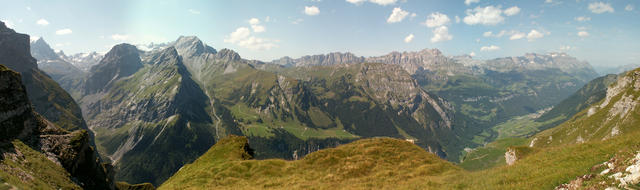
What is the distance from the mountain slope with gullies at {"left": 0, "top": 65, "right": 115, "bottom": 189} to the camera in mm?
25109

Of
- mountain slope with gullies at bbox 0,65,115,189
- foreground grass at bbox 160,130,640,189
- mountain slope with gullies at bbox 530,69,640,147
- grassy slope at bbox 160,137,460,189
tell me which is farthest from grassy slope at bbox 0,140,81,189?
mountain slope with gullies at bbox 530,69,640,147

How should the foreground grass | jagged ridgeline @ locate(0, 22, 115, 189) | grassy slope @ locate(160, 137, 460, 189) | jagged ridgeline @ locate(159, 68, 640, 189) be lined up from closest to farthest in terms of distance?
jagged ridgeline @ locate(159, 68, 640, 189), the foreground grass, jagged ridgeline @ locate(0, 22, 115, 189), grassy slope @ locate(160, 137, 460, 189)

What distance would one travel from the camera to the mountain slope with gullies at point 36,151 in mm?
25109

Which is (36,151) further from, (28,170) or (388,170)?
(388,170)

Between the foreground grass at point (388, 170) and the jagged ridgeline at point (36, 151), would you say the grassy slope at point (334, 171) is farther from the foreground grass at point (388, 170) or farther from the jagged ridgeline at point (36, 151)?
the jagged ridgeline at point (36, 151)

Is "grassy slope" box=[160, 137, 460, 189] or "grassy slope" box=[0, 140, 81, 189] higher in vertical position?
"grassy slope" box=[0, 140, 81, 189]

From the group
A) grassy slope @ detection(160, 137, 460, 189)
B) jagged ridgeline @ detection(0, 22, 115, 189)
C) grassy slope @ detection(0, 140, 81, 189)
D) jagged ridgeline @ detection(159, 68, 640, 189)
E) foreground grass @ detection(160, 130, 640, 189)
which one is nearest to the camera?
jagged ridgeline @ detection(159, 68, 640, 189)

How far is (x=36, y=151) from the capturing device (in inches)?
1244

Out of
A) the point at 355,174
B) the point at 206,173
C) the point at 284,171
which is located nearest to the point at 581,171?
the point at 355,174

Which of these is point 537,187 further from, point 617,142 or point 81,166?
point 81,166

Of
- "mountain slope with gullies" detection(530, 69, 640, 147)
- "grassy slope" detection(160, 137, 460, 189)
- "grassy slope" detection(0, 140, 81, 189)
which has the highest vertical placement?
"grassy slope" detection(0, 140, 81, 189)

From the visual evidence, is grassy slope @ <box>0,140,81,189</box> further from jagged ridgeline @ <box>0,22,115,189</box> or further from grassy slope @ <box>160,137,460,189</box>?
grassy slope @ <box>160,137,460,189</box>

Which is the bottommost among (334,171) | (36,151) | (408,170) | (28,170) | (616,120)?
(616,120)

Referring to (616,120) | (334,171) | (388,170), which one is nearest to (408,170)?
(388,170)
